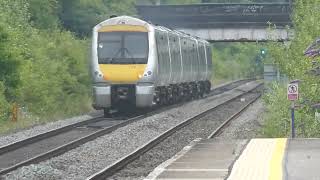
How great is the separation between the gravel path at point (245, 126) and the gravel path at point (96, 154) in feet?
6.67

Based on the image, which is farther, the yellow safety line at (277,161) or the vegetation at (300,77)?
the vegetation at (300,77)

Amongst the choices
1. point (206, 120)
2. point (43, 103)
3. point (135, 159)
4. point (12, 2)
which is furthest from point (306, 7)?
point (12, 2)

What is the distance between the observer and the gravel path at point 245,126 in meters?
21.3

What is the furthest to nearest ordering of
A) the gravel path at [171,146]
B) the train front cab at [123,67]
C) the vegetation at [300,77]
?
the train front cab at [123,67]
the vegetation at [300,77]
the gravel path at [171,146]

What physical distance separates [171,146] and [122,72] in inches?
362

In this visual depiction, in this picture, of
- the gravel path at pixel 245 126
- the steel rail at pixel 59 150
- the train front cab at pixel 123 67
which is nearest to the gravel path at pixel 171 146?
the gravel path at pixel 245 126

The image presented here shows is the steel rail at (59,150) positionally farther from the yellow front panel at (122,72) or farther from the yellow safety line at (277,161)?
the yellow safety line at (277,161)

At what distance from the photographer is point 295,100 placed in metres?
18.0

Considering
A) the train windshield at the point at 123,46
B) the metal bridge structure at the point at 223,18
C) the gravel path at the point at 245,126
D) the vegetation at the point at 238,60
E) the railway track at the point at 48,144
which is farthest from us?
the vegetation at the point at 238,60

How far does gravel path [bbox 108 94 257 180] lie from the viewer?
1397 cm

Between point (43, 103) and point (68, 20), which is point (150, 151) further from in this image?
point (68, 20)

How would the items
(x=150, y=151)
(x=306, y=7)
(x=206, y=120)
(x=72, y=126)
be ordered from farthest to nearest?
(x=206, y=120)
(x=72, y=126)
(x=306, y=7)
(x=150, y=151)

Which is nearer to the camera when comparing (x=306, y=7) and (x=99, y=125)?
(x=306, y=7)

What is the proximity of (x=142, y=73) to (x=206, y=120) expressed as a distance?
284 cm
